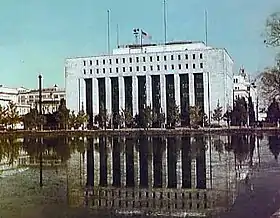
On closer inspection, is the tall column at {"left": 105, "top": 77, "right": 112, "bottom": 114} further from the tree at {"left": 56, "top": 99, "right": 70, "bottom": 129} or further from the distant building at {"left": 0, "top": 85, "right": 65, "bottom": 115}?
the distant building at {"left": 0, "top": 85, "right": 65, "bottom": 115}

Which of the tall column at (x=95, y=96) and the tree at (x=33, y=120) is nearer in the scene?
the tree at (x=33, y=120)

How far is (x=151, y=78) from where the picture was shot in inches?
5089

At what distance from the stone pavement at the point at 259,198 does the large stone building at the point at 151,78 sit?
103845mm

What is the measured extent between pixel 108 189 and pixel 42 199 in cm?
302

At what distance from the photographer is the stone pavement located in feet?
43.9

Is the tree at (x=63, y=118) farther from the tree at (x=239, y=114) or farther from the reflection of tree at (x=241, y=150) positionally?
the reflection of tree at (x=241, y=150)

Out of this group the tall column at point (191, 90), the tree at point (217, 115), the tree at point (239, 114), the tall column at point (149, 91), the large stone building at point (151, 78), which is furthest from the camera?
the tall column at point (149, 91)

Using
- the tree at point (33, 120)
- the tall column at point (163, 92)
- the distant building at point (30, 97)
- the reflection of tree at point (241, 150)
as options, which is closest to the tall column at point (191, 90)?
the tall column at point (163, 92)

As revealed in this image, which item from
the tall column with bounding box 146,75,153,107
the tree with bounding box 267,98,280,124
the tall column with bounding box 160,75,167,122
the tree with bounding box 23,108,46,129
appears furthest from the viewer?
the tall column with bounding box 146,75,153,107

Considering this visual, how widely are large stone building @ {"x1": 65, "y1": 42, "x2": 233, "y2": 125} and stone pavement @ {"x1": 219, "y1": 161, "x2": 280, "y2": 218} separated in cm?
10385

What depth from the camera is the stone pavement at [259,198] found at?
43.9 feet

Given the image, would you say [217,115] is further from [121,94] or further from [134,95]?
[121,94]

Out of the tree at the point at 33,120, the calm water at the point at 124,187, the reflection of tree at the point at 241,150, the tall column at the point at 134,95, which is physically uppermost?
the tall column at the point at 134,95

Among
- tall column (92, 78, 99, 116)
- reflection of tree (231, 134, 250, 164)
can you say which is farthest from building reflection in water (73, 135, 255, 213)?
tall column (92, 78, 99, 116)
